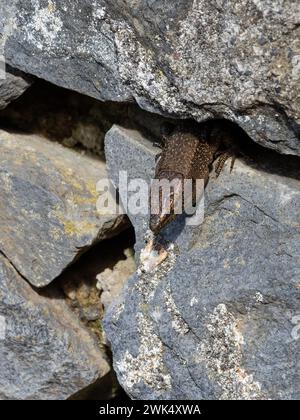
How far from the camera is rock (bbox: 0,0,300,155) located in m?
2.40

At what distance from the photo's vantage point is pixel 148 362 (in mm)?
3254

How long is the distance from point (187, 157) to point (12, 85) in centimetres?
93

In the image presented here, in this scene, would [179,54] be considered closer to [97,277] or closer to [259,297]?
[259,297]

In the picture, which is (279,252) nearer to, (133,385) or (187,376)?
(187,376)

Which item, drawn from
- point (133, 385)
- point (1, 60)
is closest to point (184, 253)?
point (133, 385)

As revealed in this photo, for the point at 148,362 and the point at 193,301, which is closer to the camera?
the point at 193,301

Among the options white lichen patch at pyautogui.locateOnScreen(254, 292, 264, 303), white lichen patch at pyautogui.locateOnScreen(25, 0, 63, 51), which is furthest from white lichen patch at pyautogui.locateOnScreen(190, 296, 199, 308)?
white lichen patch at pyautogui.locateOnScreen(25, 0, 63, 51)

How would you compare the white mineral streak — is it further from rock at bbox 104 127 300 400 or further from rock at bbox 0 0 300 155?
rock at bbox 0 0 300 155

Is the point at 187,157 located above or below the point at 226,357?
above

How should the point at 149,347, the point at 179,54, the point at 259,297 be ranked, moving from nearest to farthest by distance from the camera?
the point at 179,54
the point at 259,297
the point at 149,347

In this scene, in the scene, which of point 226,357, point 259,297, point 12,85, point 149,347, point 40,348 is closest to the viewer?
point 259,297

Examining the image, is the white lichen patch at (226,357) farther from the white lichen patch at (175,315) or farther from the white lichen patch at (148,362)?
the white lichen patch at (148,362)

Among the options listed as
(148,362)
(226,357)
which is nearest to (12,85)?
(148,362)

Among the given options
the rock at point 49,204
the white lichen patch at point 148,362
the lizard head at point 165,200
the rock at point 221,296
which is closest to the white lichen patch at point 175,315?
the rock at point 221,296
